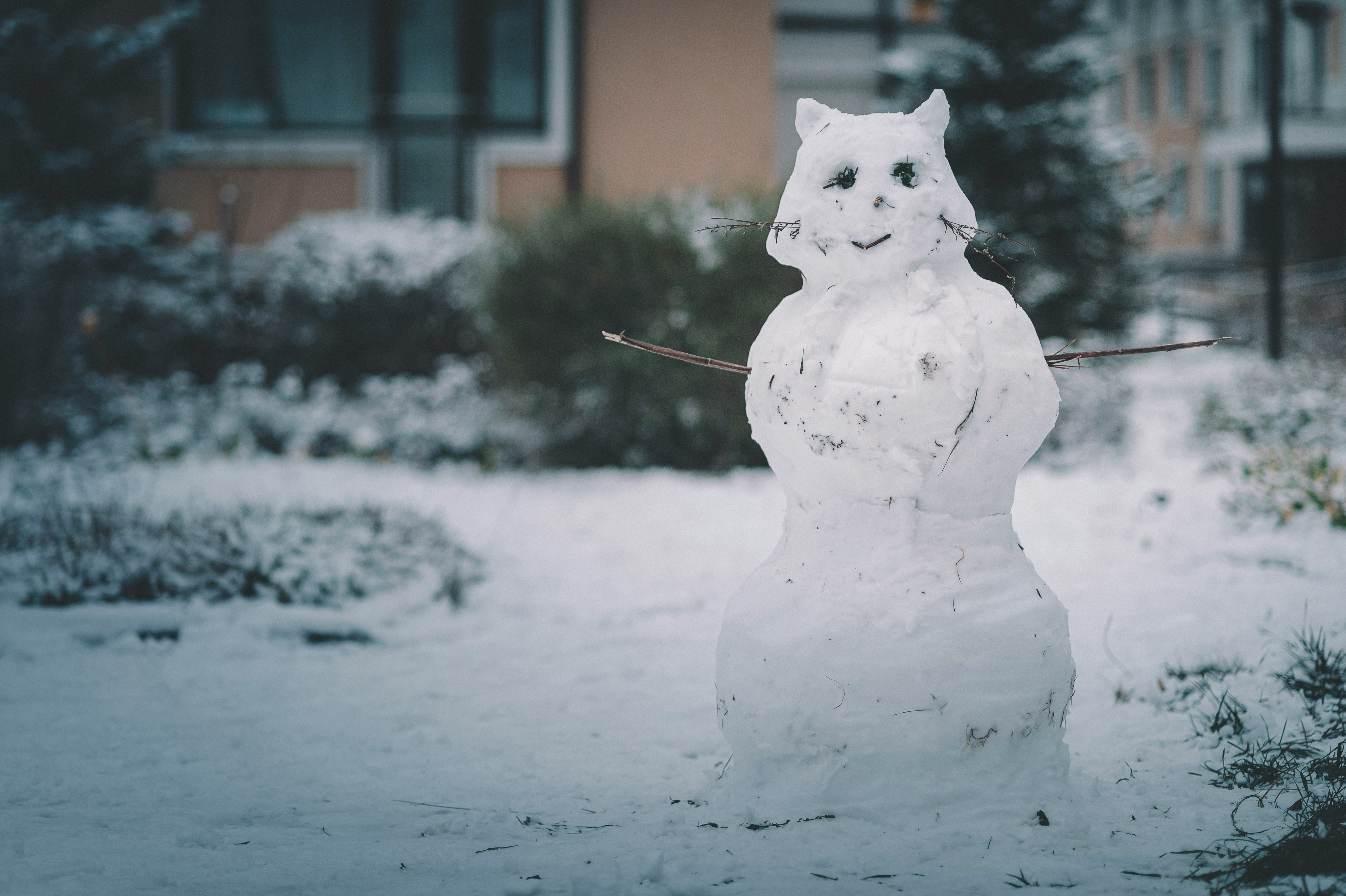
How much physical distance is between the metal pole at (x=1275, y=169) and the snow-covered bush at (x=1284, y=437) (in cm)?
42

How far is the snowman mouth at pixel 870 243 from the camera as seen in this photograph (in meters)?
2.75

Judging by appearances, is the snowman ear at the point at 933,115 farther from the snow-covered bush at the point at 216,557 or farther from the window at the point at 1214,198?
the window at the point at 1214,198

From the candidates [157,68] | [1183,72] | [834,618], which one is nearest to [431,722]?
[834,618]

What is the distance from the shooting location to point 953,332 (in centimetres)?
265

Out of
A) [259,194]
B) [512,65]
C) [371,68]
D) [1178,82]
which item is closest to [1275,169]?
[512,65]

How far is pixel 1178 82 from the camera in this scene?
104 ft

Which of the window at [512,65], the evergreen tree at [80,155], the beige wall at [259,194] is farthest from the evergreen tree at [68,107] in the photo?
the window at [512,65]

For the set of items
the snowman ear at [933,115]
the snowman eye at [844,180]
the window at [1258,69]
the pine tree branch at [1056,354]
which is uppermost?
the window at [1258,69]

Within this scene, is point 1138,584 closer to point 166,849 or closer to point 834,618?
point 834,618

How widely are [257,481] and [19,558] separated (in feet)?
6.62

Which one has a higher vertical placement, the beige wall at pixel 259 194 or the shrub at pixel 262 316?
the beige wall at pixel 259 194

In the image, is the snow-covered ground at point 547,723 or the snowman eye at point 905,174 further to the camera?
the snowman eye at point 905,174

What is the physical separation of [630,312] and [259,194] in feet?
18.8

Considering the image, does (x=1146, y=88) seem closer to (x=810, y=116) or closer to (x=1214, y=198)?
(x=1214, y=198)
